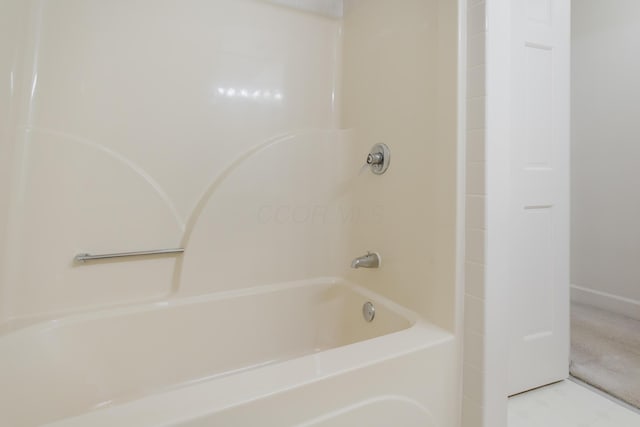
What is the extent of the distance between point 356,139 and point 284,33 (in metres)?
0.70

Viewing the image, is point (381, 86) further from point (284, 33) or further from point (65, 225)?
point (65, 225)

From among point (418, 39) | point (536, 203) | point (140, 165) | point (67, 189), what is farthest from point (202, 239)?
point (536, 203)

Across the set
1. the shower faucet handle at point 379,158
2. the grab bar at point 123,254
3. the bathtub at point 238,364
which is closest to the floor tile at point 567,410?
the bathtub at point 238,364

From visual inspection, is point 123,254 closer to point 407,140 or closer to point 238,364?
point 238,364

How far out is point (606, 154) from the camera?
2.46m

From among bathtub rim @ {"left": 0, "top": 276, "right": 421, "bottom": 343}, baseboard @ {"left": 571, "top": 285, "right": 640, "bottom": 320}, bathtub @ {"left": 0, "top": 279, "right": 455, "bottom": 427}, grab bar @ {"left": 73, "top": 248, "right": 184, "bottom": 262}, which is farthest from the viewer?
baseboard @ {"left": 571, "top": 285, "right": 640, "bottom": 320}

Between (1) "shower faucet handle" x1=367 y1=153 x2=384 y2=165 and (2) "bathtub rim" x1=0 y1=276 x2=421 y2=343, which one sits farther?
(1) "shower faucet handle" x1=367 y1=153 x2=384 y2=165

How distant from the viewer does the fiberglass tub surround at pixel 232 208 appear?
0.99 meters

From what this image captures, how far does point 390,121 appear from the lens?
1.42 metres

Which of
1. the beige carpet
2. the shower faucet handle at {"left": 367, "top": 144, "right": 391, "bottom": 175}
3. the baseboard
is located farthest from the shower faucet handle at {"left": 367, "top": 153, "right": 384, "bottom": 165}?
the baseboard

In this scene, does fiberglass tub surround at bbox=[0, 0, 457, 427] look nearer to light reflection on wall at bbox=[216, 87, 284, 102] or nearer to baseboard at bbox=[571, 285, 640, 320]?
light reflection on wall at bbox=[216, 87, 284, 102]

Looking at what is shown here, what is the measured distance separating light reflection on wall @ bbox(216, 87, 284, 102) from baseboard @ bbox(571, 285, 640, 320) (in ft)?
9.65

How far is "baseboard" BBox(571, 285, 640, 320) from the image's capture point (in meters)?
2.30

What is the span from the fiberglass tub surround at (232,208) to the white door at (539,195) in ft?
1.88
